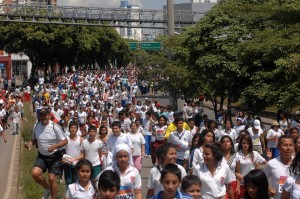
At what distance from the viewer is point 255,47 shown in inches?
762

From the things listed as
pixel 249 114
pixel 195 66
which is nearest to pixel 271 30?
pixel 249 114

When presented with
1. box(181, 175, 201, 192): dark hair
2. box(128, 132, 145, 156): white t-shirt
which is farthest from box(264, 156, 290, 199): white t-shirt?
box(128, 132, 145, 156): white t-shirt

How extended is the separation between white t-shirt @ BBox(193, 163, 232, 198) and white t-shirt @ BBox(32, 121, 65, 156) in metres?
4.02

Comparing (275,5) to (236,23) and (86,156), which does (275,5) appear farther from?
(86,156)

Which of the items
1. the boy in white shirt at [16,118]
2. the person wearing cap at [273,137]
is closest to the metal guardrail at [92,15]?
the boy in white shirt at [16,118]

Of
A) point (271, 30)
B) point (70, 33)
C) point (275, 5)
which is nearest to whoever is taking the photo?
point (271, 30)

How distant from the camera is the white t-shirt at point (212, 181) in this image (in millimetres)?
8266

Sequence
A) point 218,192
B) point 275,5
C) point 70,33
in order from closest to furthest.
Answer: point 218,192 → point 275,5 → point 70,33

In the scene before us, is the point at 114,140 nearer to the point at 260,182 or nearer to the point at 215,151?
the point at 215,151

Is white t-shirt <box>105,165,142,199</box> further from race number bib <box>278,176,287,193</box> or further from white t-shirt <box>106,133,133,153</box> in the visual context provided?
white t-shirt <box>106,133,133,153</box>

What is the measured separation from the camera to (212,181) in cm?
829

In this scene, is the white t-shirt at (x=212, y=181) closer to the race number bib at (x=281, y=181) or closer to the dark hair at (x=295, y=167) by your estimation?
the race number bib at (x=281, y=181)

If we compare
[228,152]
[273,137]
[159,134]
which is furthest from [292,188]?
[273,137]

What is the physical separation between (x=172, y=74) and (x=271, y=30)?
40.6 ft
